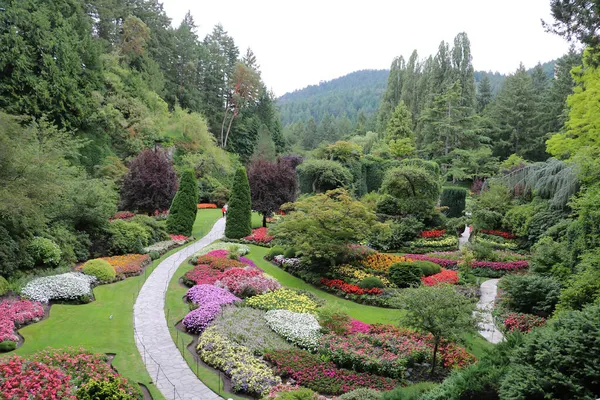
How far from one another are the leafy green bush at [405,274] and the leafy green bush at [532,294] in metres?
3.80

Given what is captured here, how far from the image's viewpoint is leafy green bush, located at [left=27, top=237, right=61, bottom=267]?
1661cm

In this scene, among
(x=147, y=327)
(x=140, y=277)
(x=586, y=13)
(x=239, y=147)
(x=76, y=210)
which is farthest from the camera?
(x=239, y=147)

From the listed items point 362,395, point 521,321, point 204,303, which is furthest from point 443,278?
point 362,395

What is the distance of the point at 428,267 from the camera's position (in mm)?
19859

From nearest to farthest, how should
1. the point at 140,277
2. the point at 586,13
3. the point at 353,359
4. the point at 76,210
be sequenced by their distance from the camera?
the point at 586,13 < the point at 353,359 < the point at 140,277 < the point at 76,210

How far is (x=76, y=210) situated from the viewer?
66.2 ft

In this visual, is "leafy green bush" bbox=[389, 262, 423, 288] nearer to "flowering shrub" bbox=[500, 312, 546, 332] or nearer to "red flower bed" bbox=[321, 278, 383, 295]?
"red flower bed" bbox=[321, 278, 383, 295]

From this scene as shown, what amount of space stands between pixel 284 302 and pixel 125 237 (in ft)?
34.7

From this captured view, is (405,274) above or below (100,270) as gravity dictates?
below

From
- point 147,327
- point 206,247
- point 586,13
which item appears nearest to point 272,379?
point 147,327

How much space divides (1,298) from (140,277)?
551cm

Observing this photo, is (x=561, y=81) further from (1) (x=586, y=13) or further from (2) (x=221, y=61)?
(1) (x=586, y=13)

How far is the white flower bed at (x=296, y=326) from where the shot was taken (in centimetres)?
1233

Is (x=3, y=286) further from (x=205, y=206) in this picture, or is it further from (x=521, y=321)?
(x=205, y=206)
